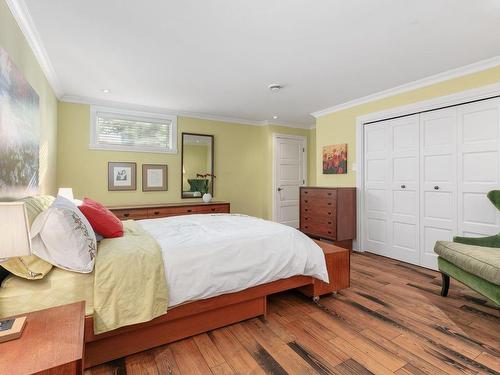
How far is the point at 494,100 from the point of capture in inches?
108

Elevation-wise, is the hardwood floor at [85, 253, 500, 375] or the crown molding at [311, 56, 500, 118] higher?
the crown molding at [311, 56, 500, 118]

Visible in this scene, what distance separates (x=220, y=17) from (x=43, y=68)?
2.07m

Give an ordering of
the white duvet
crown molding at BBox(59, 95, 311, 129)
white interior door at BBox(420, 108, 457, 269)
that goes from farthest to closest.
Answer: crown molding at BBox(59, 95, 311, 129) → white interior door at BBox(420, 108, 457, 269) → the white duvet

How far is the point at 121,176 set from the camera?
424 centimetres

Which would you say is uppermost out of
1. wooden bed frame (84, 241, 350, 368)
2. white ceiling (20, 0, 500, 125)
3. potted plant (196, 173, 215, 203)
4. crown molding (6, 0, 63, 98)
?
white ceiling (20, 0, 500, 125)

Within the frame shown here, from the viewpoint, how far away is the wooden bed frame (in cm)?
157

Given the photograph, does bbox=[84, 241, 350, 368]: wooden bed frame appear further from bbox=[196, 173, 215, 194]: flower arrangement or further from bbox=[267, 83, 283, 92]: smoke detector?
bbox=[196, 173, 215, 194]: flower arrangement

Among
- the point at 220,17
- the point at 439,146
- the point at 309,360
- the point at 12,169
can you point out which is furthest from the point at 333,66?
the point at 12,169

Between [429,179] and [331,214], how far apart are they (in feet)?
4.21

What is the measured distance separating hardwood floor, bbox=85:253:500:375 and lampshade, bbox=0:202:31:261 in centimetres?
104

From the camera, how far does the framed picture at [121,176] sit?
4172 mm

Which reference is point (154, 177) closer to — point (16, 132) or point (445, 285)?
point (16, 132)

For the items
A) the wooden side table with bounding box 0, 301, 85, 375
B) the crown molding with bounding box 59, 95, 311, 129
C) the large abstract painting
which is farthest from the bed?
the crown molding with bounding box 59, 95, 311, 129

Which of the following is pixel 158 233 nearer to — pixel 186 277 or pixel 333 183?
pixel 186 277
